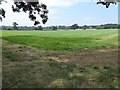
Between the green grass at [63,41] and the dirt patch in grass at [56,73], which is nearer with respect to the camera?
the dirt patch in grass at [56,73]

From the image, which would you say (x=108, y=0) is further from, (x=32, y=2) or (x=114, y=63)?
(x=114, y=63)

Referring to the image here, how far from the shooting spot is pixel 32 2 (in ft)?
63.9

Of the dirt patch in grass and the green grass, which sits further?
the green grass

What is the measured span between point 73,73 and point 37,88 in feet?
7.59

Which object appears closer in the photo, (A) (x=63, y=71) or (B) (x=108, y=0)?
(A) (x=63, y=71)

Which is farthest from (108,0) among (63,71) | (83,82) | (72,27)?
(72,27)

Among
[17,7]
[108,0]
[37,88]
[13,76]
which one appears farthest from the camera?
[108,0]

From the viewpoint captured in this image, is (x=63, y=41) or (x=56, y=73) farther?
(x=63, y=41)

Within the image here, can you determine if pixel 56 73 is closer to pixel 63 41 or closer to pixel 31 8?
pixel 31 8

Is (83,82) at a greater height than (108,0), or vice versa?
(108,0)

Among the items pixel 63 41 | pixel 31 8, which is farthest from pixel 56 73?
pixel 63 41

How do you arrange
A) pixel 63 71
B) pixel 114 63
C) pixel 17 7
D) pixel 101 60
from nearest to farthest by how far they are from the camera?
pixel 63 71 < pixel 114 63 < pixel 101 60 < pixel 17 7

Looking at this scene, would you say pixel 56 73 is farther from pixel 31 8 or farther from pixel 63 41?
pixel 63 41

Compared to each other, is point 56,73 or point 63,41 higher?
point 56,73
